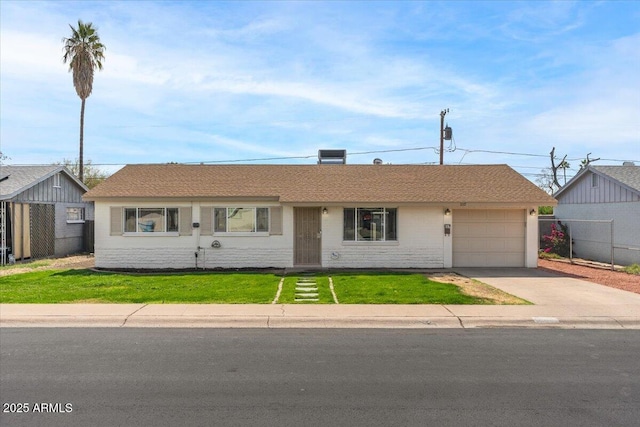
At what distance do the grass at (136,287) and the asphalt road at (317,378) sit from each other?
2492 millimetres

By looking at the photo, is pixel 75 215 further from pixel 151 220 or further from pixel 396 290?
pixel 396 290

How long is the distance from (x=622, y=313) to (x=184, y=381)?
28.2 ft

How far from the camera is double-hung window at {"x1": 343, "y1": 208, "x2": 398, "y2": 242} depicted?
17.3 meters

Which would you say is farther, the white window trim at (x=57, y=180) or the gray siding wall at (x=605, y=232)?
the white window trim at (x=57, y=180)

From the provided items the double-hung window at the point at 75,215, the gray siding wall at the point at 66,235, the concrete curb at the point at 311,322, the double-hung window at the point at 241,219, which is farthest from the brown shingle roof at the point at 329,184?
the concrete curb at the point at 311,322

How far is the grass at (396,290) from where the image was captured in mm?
10578

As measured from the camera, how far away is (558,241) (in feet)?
71.8

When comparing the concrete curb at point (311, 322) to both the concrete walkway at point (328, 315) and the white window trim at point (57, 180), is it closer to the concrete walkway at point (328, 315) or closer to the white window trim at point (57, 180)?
the concrete walkway at point (328, 315)

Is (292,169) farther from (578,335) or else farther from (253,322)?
(578,335)

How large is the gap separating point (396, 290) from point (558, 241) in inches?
535

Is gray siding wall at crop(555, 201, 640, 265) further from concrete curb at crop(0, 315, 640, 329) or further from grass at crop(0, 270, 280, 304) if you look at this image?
grass at crop(0, 270, 280, 304)

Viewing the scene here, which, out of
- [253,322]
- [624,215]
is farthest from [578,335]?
[624,215]

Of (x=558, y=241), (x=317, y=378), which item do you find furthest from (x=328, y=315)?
(x=558, y=241)

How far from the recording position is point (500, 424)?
4.55m
